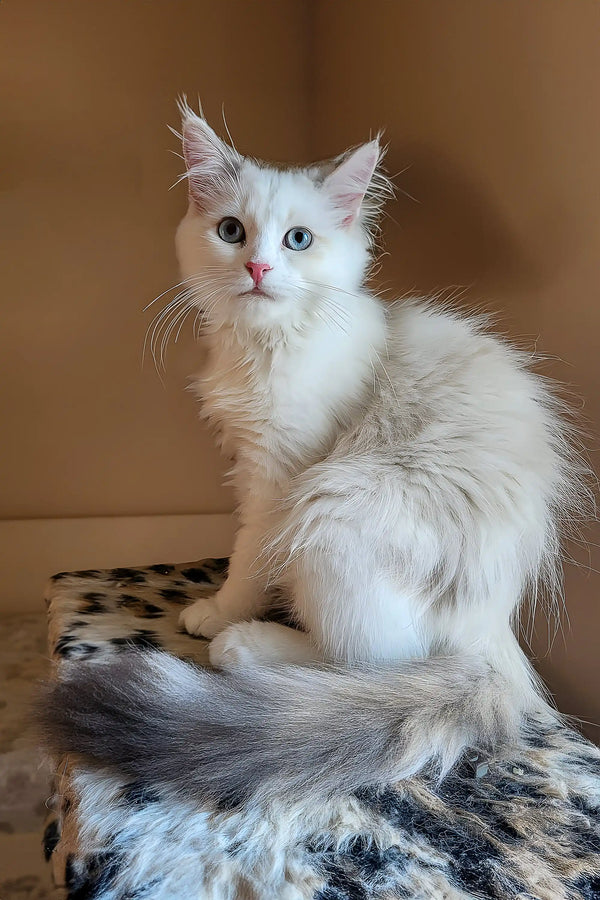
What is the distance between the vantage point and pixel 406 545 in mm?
897

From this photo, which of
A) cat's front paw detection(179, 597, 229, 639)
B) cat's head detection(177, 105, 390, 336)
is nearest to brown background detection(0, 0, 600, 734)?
cat's head detection(177, 105, 390, 336)

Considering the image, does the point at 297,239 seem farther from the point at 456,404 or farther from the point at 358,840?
the point at 358,840

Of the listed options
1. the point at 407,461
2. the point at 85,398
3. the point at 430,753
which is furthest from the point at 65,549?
the point at 430,753

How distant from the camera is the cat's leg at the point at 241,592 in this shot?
1134mm

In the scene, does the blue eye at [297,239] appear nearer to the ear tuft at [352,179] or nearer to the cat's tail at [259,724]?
the ear tuft at [352,179]

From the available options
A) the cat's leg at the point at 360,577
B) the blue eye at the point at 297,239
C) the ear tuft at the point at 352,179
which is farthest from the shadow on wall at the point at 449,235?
the cat's leg at the point at 360,577

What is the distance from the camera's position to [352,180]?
114 centimetres

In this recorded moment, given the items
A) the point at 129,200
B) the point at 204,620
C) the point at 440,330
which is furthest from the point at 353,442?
the point at 129,200

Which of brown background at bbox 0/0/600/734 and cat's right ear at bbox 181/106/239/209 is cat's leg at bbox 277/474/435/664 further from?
brown background at bbox 0/0/600/734

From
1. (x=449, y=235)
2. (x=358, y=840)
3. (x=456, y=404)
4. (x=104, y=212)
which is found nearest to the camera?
(x=358, y=840)

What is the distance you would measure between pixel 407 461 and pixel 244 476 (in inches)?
13.2

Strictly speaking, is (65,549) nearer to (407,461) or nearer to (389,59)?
(407,461)

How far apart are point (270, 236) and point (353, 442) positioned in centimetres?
33

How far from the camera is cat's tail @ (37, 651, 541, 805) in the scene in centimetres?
71
